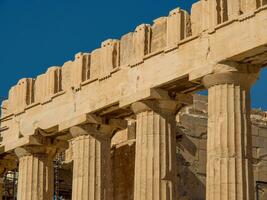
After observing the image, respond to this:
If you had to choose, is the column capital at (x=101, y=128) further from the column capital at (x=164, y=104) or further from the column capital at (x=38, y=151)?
the column capital at (x=164, y=104)

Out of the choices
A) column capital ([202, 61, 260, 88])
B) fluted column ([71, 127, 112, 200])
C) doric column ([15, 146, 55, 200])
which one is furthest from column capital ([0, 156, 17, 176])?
column capital ([202, 61, 260, 88])

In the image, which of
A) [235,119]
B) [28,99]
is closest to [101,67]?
[28,99]

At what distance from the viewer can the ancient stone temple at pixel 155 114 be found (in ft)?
88.3

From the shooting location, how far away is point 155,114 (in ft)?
98.5

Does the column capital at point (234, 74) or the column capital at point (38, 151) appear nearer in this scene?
the column capital at point (234, 74)

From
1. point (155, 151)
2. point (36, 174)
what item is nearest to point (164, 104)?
point (155, 151)

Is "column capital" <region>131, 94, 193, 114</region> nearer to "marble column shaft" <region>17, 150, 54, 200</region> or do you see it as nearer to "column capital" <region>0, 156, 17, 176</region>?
"marble column shaft" <region>17, 150, 54, 200</region>

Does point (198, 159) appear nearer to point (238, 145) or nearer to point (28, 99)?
point (28, 99)

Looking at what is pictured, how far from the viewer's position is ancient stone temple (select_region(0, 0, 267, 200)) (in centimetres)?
2692

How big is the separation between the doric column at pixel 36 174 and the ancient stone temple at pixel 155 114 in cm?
4

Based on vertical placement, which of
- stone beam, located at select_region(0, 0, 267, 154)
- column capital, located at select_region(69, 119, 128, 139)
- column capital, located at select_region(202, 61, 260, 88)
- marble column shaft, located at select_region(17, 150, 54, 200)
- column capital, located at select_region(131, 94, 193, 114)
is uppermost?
stone beam, located at select_region(0, 0, 267, 154)

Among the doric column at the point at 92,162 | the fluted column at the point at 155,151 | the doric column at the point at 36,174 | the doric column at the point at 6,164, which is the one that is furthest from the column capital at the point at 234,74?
the doric column at the point at 6,164

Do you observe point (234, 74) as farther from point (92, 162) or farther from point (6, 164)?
point (6, 164)

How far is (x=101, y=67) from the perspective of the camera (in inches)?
1277
